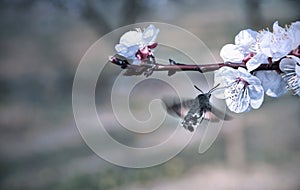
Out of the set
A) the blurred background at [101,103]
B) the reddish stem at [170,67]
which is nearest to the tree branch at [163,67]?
the reddish stem at [170,67]

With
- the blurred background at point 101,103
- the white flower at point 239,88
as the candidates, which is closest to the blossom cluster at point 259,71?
the white flower at point 239,88

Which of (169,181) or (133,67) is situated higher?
(169,181)

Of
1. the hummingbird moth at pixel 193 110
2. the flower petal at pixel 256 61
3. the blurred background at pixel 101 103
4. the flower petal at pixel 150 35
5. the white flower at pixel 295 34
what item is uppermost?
the blurred background at pixel 101 103

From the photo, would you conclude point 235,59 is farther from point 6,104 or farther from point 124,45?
point 6,104

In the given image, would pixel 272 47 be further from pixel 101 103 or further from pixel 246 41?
pixel 101 103

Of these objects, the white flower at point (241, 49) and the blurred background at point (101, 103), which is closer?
the white flower at point (241, 49)

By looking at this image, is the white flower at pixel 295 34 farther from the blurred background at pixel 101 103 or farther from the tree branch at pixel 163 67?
the blurred background at pixel 101 103

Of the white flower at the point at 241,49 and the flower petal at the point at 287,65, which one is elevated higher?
the white flower at the point at 241,49

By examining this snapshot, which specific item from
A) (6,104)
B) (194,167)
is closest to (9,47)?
(6,104)
